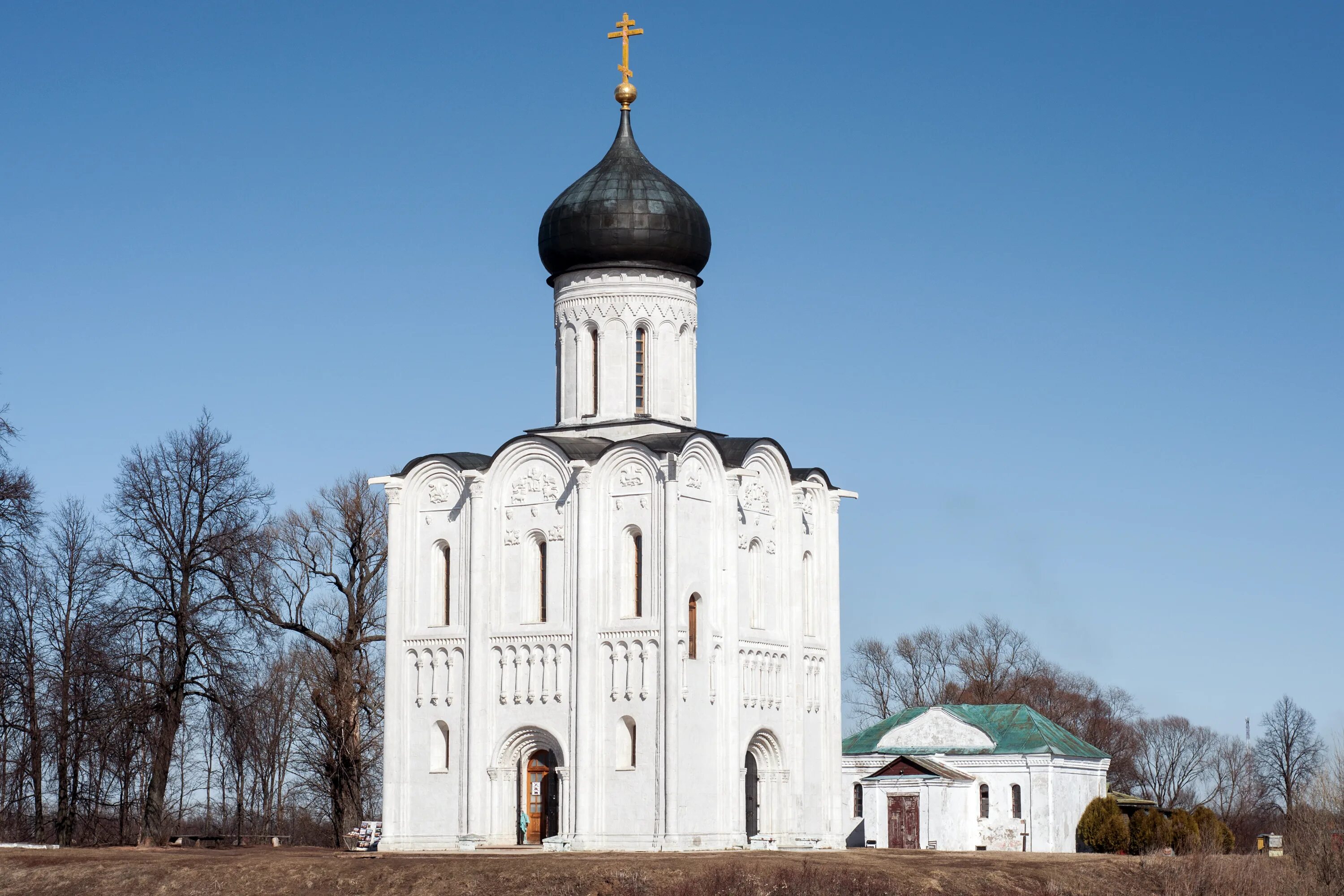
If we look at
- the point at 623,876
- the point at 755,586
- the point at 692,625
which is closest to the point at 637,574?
the point at 692,625

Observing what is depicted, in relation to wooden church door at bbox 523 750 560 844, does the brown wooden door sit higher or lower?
lower

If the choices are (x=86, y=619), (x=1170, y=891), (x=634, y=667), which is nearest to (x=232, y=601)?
(x=86, y=619)

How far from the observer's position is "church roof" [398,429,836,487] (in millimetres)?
29812

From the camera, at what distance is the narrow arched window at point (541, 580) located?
3023 centimetres

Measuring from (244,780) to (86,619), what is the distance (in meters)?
19.5

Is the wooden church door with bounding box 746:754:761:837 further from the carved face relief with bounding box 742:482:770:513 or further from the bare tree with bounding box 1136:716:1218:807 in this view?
the bare tree with bounding box 1136:716:1218:807

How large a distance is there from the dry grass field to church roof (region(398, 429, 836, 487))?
664 cm

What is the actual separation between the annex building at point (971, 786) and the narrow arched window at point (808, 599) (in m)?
8.01

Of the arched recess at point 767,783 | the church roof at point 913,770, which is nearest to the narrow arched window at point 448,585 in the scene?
the arched recess at point 767,783

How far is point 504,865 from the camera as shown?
25.6 m

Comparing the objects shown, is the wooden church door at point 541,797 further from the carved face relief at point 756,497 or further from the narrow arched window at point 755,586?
the carved face relief at point 756,497

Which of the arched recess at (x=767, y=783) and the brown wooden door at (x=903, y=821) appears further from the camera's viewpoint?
the brown wooden door at (x=903, y=821)

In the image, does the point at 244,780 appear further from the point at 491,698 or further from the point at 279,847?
the point at 491,698

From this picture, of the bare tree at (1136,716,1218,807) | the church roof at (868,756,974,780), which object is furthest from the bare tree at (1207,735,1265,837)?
the church roof at (868,756,974,780)
